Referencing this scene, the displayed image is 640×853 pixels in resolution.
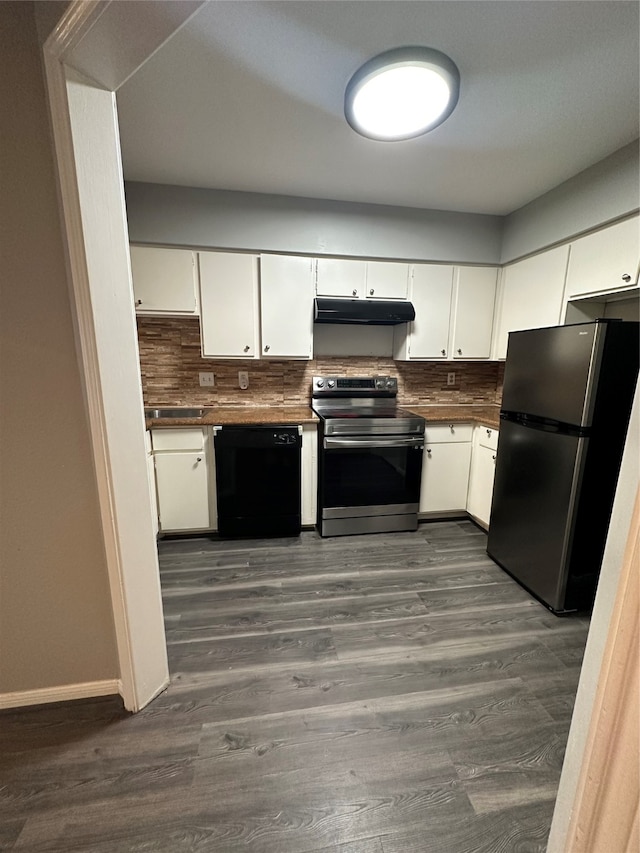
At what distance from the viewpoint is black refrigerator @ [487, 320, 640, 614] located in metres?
1.64

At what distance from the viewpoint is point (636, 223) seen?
1785 mm

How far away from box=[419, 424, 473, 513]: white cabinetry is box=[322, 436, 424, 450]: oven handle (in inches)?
6.1

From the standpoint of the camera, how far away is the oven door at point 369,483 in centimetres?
253

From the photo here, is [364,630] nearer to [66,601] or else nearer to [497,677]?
[497,677]

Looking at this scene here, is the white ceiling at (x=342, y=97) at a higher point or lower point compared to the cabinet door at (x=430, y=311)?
higher

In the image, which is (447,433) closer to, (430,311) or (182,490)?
(430,311)

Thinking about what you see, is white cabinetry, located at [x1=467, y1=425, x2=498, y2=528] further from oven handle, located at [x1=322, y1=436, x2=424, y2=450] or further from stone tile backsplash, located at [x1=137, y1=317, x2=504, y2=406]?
stone tile backsplash, located at [x1=137, y1=317, x2=504, y2=406]

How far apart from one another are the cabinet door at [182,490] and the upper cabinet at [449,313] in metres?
1.83

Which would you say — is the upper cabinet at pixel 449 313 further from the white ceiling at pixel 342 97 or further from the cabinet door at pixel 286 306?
the cabinet door at pixel 286 306

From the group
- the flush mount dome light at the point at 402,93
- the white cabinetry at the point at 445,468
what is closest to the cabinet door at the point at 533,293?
the white cabinetry at the point at 445,468

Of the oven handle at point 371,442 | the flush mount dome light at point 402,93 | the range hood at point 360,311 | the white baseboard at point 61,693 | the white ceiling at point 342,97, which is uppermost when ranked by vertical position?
the white ceiling at point 342,97

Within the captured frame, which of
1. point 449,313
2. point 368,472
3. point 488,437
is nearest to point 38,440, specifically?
point 368,472

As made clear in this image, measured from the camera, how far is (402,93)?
1.39 meters

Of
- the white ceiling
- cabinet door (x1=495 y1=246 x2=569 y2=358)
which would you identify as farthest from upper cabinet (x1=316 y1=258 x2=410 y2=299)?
cabinet door (x1=495 y1=246 x2=569 y2=358)
